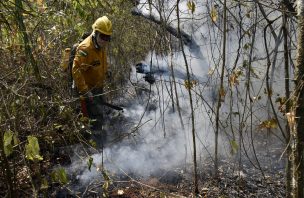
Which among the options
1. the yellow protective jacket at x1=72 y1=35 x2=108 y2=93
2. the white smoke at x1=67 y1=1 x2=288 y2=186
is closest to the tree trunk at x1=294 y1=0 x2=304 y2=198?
the white smoke at x1=67 y1=1 x2=288 y2=186

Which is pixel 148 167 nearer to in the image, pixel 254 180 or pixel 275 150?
pixel 254 180

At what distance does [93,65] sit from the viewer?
17.2ft

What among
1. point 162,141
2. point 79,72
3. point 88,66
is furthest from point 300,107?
point 162,141

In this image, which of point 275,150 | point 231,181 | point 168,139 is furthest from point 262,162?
point 168,139

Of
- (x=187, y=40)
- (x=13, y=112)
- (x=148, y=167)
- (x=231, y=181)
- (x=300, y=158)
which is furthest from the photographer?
(x=187, y=40)

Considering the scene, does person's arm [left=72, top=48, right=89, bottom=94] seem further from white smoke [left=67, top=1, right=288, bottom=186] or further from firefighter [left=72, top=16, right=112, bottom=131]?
white smoke [left=67, top=1, right=288, bottom=186]

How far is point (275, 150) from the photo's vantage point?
18.1ft

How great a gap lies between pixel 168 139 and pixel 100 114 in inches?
42.8

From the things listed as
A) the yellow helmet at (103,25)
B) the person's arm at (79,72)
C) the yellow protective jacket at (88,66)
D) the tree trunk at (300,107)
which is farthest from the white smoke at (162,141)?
the tree trunk at (300,107)

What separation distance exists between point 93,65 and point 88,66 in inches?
3.3

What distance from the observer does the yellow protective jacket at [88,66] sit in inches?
196

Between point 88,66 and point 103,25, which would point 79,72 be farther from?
point 103,25

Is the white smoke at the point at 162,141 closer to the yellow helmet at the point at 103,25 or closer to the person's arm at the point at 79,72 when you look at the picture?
the yellow helmet at the point at 103,25

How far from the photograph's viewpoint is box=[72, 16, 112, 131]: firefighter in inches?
197
